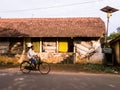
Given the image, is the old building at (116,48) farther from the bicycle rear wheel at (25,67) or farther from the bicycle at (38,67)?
the bicycle rear wheel at (25,67)

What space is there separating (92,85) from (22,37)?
18971mm

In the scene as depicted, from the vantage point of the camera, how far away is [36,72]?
20625mm

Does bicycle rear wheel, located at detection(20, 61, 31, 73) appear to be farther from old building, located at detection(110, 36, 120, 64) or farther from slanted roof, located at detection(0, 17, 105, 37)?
slanted roof, located at detection(0, 17, 105, 37)

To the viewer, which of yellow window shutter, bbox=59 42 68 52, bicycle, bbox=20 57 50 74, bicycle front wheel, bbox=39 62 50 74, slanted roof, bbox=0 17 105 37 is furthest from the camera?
yellow window shutter, bbox=59 42 68 52

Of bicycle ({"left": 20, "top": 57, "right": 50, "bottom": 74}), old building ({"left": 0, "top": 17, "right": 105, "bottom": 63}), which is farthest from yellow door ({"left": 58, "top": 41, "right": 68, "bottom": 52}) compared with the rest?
bicycle ({"left": 20, "top": 57, "right": 50, "bottom": 74})

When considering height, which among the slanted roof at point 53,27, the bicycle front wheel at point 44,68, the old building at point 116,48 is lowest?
the bicycle front wheel at point 44,68

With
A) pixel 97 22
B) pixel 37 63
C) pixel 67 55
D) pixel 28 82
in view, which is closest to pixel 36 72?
pixel 37 63

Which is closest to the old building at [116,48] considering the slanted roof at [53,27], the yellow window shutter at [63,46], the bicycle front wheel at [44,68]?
the slanted roof at [53,27]

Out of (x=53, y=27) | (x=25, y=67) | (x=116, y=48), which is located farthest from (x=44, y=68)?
(x=53, y=27)

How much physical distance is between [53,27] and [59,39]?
4.60 feet

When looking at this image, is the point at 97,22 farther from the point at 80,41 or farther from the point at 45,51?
the point at 45,51

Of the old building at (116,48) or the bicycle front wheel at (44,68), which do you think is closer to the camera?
the bicycle front wheel at (44,68)

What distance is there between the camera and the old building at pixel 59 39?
3153cm

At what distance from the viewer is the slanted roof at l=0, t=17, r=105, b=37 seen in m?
31.5
